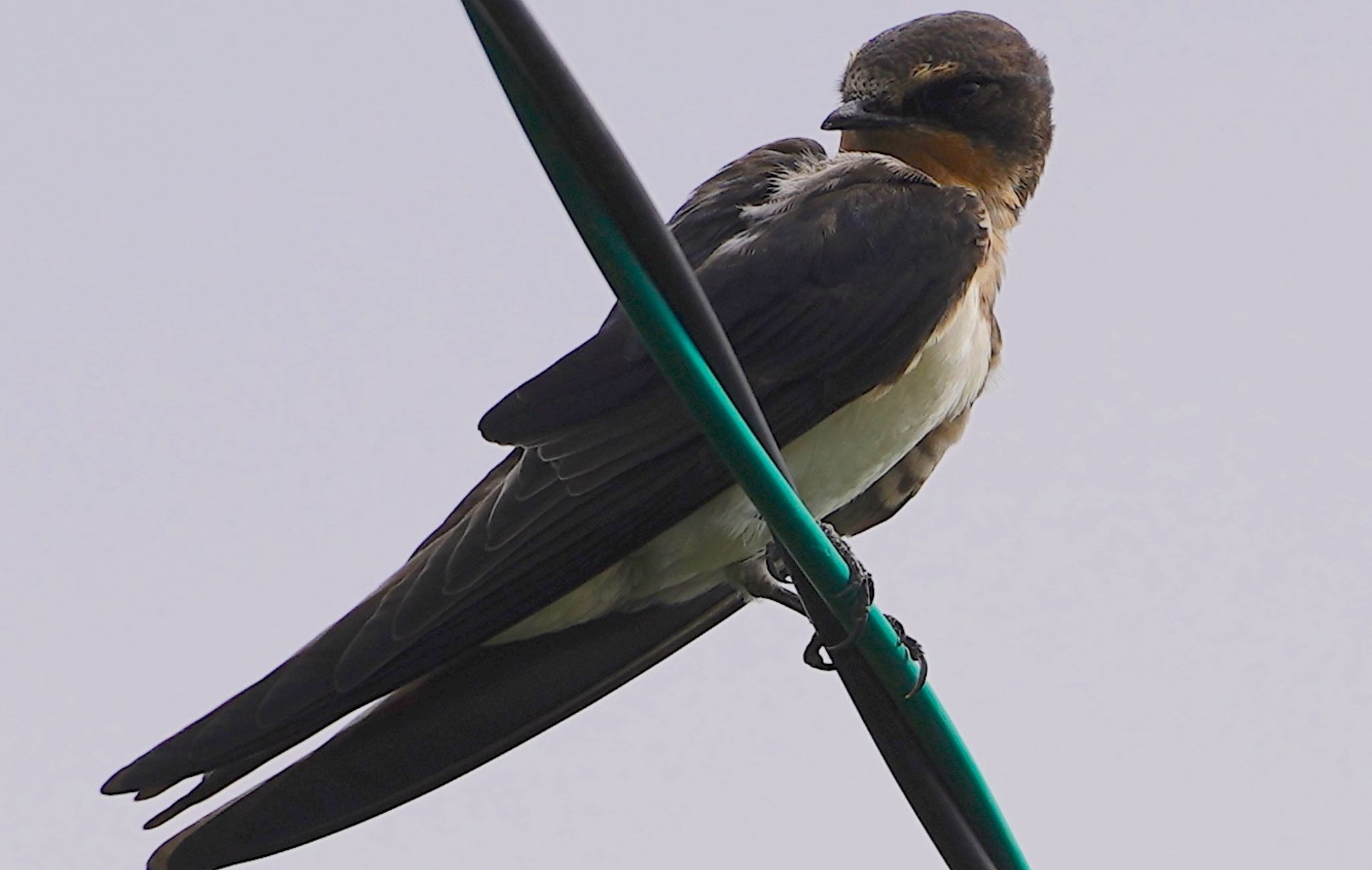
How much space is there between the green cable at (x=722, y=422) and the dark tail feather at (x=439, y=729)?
122 cm

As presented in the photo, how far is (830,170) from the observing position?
148 inches

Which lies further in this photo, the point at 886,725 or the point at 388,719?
the point at 388,719

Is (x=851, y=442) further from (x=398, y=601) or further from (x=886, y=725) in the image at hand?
(x=886, y=725)

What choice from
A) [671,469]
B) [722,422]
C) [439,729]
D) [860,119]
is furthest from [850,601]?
[860,119]

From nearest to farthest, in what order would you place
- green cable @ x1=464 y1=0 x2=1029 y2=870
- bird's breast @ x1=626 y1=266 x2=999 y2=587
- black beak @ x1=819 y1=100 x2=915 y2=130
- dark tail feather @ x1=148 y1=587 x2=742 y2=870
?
green cable @ x1=464 y1=0 x2=1029 y2=870, dark tail feather @ x1=148 y1=587 x2=742 y2=870, bird's breast @ x1=626 y1=266 x2=999 y2=587, black beak @ x1=819 y1=100 x2=915 y2=130

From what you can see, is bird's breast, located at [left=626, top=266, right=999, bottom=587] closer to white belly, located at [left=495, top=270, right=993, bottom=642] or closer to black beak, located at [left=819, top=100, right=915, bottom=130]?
white belly, located at [left=495, top=270, right=993, bottom=642]

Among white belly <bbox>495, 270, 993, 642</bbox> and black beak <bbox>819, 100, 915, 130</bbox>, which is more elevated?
black beak <bbox>819, 100, 915, 130</bbox>

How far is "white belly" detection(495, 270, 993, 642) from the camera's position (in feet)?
11.4

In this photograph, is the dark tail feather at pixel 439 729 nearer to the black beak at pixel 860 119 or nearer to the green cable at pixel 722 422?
the black beak at pixel 860 119

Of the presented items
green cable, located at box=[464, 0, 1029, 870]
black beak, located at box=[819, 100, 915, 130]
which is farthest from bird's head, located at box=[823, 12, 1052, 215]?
green cable, located at box=[464, 0, 1029, 870]

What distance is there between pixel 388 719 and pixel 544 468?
56 cm

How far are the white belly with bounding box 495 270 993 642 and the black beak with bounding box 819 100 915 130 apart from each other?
1.58ft

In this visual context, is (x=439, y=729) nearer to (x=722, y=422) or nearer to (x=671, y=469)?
(x=671, y=469)

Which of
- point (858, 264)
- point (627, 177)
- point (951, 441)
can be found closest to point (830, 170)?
point (858, 264)
